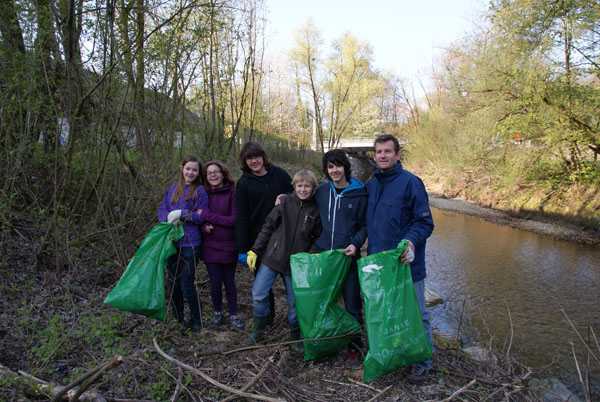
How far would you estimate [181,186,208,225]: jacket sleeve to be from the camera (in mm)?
2809

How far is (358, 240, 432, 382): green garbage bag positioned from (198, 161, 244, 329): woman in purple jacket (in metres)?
1.26

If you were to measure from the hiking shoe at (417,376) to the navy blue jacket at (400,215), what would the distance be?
0.62m

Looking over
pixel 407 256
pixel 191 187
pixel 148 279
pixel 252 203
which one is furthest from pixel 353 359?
pixel 191 187

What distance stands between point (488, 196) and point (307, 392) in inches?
501

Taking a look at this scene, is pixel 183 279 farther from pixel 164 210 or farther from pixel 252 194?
pixel 252 194

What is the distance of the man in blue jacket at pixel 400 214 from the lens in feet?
7.58

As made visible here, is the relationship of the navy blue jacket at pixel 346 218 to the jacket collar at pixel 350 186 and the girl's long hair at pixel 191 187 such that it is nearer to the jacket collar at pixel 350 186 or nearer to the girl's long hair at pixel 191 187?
the jacket collar at pixel 350 186

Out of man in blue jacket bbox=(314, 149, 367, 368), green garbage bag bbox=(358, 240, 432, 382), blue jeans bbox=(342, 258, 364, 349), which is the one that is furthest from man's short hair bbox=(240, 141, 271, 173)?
green garbage bag bbox=(358, 240, 432, 382)

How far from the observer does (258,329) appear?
2787 mm

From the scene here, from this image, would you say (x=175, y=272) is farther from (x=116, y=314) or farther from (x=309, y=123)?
(x=309, y=123)

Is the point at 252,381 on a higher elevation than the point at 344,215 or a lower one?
lower

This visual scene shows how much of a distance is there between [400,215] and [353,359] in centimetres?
114

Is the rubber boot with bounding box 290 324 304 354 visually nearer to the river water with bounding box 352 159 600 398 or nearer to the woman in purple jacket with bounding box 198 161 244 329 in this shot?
the woman in purple jacket with bounding box 198 161 244 329

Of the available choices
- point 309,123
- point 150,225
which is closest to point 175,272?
point 150,225
